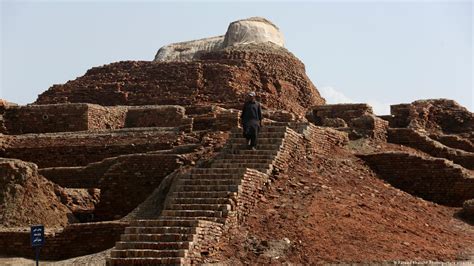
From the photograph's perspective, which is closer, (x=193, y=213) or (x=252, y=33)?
(x=193, y=213)

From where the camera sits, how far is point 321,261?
23578 millimetres

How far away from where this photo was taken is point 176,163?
30.9 m

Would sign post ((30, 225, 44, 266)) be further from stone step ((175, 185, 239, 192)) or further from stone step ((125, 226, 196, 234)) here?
stone step ((175, 185, 239, 192))

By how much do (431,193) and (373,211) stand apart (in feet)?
13.5

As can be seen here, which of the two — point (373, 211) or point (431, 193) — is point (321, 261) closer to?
point (373, 211)

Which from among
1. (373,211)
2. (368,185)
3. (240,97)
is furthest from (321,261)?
(240,97)

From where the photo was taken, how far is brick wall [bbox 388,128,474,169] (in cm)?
3334

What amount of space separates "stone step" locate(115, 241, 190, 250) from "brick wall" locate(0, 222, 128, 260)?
3.58 meters

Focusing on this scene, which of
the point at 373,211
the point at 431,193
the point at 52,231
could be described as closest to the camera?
the point at 373,211

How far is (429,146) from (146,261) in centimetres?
1274

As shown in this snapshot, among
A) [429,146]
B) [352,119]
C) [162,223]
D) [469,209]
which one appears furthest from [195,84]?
[162,223]

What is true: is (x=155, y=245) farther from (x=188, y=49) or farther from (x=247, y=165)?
(x=188, y=49)

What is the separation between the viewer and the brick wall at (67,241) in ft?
91.4

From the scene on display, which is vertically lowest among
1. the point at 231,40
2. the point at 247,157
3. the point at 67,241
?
the point at 67,241
